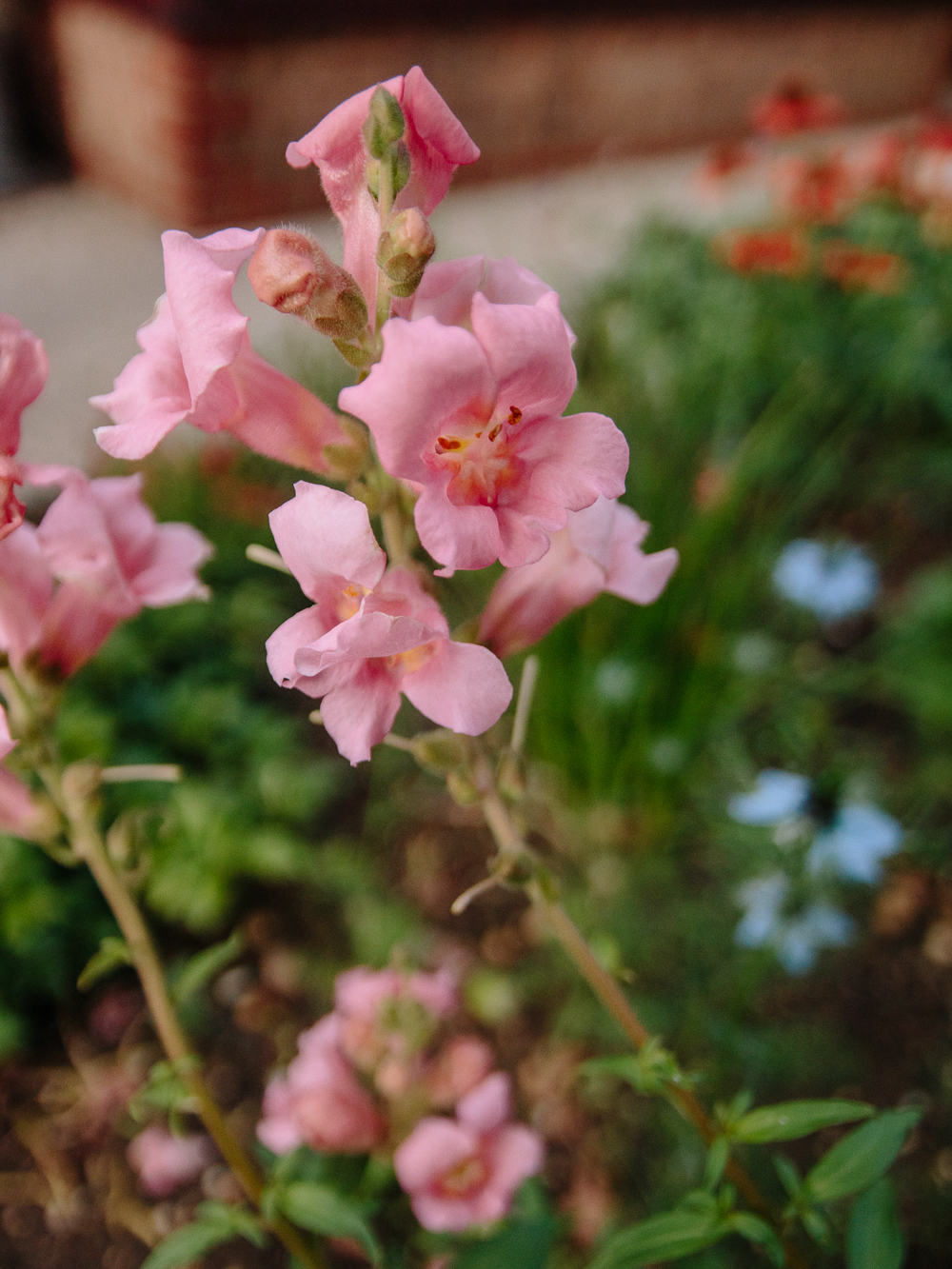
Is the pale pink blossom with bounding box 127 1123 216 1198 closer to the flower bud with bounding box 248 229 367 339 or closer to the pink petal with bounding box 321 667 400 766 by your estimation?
the pink petal with bounding box 321 667 400 766

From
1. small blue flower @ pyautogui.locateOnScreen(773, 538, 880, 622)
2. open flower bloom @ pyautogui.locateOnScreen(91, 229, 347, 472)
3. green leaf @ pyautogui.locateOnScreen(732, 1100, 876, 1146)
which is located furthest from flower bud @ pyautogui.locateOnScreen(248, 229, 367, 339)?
small blue flower @ pyautogui.locateOnScreen(773, 538, 880, 622)

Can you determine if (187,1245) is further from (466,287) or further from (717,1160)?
(466,287)

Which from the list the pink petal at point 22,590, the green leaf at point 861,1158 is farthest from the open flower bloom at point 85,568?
the green leaf at point 861,1158

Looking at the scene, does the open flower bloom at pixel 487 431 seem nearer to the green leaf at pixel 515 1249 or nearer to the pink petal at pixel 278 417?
the pink petal at pixel 278 417

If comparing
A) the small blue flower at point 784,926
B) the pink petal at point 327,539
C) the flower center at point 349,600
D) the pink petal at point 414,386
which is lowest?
the small blue flower at point 784,926

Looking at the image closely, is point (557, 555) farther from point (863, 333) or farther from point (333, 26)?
point (333, 26)

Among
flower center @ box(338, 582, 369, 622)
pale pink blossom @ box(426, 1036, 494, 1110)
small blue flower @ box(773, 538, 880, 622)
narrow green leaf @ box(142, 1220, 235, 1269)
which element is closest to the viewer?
flower center @ box(338, 582, 369, 622)
